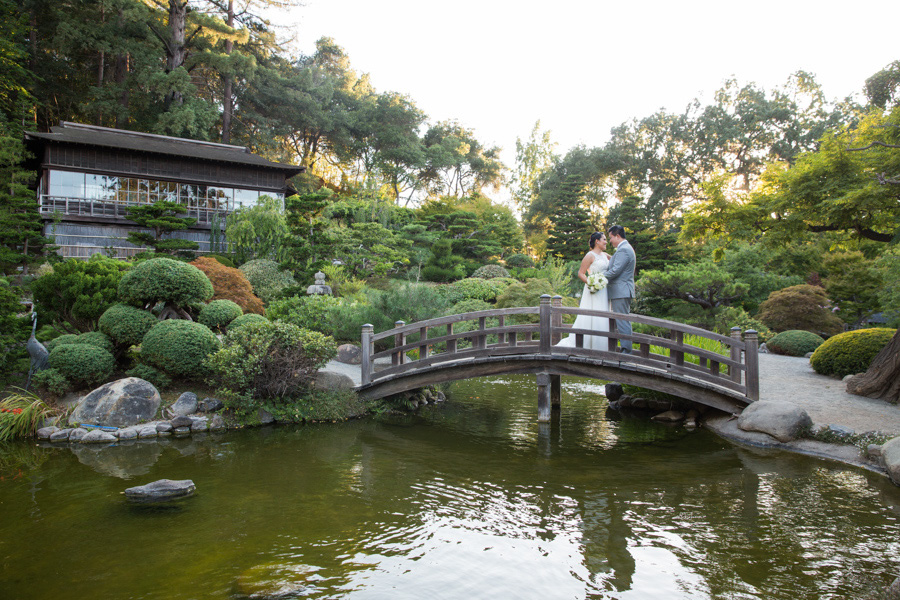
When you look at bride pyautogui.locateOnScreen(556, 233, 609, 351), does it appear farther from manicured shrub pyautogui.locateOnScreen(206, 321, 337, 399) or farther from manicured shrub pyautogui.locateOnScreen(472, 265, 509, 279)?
manicured shrub pyautogui.locateOnScreen(472, 265, 509, 279)

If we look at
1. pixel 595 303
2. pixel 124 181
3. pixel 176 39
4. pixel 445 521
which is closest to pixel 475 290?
pixel 595 303

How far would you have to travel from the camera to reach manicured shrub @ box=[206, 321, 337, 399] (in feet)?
28.5

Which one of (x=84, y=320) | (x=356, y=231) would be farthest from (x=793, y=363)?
(x=84, y=320)

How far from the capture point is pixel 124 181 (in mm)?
22781

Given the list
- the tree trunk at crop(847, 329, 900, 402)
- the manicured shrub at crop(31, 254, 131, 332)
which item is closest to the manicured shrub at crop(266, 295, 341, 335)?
the manicured shrub at crop(31, 254, 131, 332)

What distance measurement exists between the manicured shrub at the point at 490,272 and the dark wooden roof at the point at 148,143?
9322mm

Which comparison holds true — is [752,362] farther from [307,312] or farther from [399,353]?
[307,312]

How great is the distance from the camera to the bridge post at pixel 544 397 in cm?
911

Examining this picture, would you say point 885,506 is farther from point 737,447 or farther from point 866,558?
point 737,447

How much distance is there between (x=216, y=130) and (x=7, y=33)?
11044 millimetres

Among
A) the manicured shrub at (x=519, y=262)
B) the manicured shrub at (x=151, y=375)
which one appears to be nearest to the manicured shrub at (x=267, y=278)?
the manicured shrub at (x=151, y=375)

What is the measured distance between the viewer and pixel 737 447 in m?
7.71

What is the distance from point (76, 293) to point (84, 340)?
1.36 meters

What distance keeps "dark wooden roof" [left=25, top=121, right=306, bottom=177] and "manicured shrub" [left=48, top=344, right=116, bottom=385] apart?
16095mm
